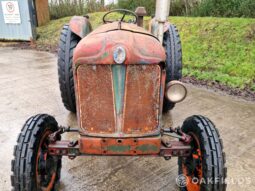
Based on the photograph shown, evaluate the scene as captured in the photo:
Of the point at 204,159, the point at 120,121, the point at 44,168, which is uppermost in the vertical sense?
the point at 120,121

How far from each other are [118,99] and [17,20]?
7558mm

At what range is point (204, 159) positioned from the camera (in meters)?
1.85

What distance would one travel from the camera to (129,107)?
1.92 m

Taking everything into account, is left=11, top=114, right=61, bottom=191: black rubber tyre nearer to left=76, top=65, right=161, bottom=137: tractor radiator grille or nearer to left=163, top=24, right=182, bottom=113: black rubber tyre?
left=76, top=65, right=161, bottom=137: tractor radiator grille

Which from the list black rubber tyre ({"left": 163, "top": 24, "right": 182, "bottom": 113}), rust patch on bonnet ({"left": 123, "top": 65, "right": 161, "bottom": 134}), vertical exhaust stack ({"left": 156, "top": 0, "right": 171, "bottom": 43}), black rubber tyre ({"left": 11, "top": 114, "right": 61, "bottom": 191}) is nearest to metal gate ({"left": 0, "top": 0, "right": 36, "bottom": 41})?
black rubber tyre ({"left": 163, "top": 24, "right": 182, "bottom": 113})

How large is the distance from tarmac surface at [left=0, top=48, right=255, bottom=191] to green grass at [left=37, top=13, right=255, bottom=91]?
26.9 inches

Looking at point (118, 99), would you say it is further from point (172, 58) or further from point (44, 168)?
point (172, 58)

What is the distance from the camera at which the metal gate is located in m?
8.27

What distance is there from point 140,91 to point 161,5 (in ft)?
3.94

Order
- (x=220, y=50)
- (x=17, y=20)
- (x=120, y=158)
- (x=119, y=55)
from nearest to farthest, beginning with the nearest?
1. (x=119, y=55)
2. (x=120, y=158)
3. (x=220, y=50)
4. (x=17, y=20)

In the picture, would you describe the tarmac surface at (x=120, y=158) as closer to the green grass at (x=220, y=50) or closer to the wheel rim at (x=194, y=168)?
the wheel rim at (x=194, y=168)

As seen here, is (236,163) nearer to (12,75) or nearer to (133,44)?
(133,44)

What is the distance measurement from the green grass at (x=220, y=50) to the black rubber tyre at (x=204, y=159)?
2682mm

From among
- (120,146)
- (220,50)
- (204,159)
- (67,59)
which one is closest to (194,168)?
(204,159)
